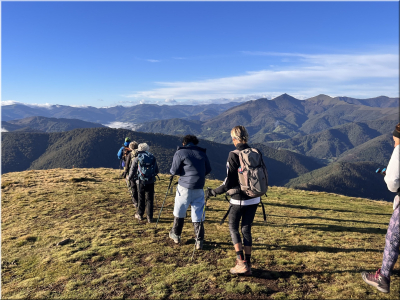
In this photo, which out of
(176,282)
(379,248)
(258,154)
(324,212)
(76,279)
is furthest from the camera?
(324,212)

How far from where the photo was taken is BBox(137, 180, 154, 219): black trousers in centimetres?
1085

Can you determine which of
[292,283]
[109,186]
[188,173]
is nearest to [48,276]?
[188,173]

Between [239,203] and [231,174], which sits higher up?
[231,174]

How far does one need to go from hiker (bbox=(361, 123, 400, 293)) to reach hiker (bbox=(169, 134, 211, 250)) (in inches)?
192

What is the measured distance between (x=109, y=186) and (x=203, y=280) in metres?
16.7

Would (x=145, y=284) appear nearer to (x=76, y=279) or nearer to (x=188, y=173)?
→ (x=76, y=279)

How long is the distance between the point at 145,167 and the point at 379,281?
28.2ft

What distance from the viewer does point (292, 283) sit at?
6.30 metres

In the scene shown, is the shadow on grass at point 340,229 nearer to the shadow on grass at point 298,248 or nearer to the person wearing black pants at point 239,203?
the shadow on grass at point 298,248

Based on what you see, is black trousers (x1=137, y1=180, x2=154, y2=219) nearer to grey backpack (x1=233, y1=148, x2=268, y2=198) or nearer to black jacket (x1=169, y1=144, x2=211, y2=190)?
black jacket (x1=169, y1=144, x2=211, y2=190)

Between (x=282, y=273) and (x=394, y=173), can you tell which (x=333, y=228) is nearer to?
(x=282, y=273)

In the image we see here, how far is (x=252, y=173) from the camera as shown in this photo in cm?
604

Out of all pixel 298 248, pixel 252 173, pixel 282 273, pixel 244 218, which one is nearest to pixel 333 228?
pixel 298 248

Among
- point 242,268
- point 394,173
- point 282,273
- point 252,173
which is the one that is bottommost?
point 282,273
